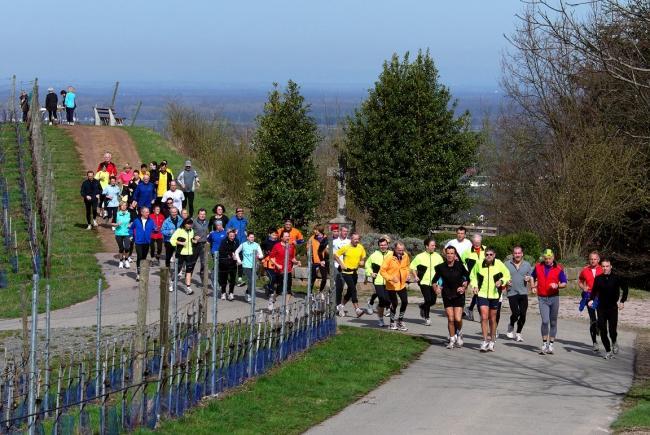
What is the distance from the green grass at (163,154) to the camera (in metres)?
40.4

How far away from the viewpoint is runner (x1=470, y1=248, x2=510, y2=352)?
2012cm

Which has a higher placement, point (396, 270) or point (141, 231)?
point (141, 231)

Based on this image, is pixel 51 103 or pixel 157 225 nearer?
pixel 157 225

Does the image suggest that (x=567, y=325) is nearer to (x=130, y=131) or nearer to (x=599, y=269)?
(x=599, y=269)

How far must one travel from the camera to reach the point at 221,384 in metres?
16.1

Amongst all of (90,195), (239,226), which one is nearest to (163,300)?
(239,226)

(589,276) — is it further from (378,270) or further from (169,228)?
(169,228)

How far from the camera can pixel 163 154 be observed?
4644 centimetres

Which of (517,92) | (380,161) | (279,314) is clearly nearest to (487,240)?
(380,161)

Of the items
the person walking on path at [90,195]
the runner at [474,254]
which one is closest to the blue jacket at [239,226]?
the runner at [474,254]

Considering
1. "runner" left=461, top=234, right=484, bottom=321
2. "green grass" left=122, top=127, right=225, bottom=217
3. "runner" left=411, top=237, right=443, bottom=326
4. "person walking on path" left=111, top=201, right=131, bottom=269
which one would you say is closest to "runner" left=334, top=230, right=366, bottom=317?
"runner" left=411, top=237, right=443, bottom=326

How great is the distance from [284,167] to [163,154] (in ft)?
49.8

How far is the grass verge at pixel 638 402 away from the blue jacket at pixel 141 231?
1088cm

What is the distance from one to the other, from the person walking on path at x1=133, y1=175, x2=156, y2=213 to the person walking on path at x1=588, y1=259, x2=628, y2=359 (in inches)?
538
